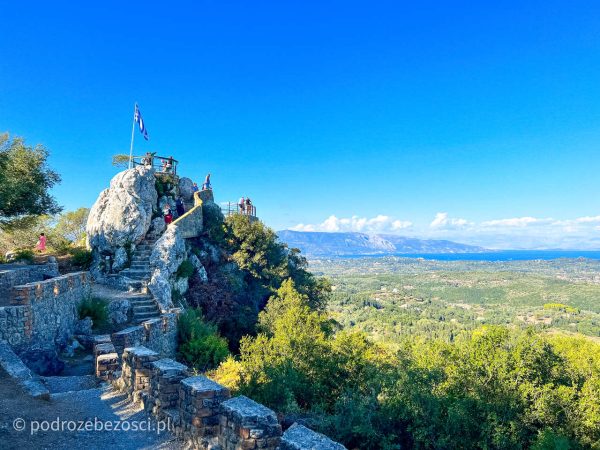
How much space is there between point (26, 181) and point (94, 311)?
9.92 meters

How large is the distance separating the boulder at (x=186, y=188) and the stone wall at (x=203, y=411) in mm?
21538

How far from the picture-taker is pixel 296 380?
10.5m

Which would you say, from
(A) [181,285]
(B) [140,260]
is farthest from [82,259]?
(A) [181,285]

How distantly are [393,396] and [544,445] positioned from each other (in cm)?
335

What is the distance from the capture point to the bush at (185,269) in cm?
2042

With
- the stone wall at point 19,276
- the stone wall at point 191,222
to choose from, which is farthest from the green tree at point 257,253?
the stone wall at point 19,276

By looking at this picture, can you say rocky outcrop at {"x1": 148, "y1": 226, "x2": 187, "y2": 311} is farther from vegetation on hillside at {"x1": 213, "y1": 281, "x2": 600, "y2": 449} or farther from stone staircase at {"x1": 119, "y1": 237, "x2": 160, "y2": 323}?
vegetation on hillside at {"x1": 213, "y1": 281, "x2": 600, "y2": 449}

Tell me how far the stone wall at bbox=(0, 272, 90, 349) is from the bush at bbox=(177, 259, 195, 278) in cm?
755

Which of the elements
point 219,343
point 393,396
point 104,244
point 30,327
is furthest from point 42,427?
point 104,244

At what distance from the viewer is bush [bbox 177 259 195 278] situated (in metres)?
20.4

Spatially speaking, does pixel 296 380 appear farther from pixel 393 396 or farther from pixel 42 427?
pixel 42 427

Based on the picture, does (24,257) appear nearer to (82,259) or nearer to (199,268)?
(82,259)

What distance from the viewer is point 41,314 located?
33.7 feet

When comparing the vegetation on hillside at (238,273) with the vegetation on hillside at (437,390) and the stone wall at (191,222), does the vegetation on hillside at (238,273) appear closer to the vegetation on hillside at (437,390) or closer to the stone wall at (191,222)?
the stone wall at (191,222)
